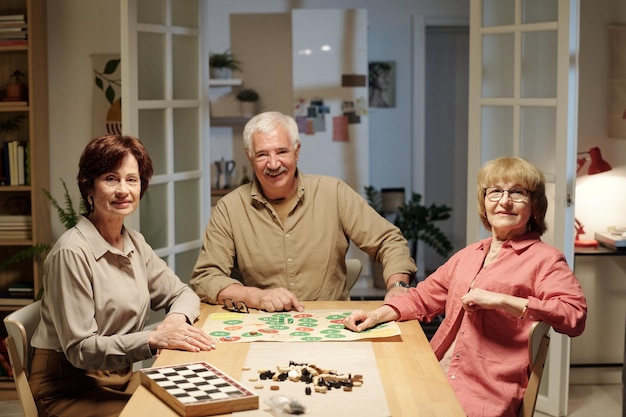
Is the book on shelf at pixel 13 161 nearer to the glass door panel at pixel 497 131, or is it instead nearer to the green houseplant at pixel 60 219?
the green houseplant at pixel 60 219

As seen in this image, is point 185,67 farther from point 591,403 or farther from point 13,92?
point 591,403

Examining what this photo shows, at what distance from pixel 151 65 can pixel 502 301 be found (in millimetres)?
2393

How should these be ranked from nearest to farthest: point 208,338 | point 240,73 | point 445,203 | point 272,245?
1. point 208,338
2. point 272,245
3. point 240,73
4. point 445,203

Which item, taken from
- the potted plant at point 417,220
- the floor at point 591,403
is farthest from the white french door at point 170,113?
the potted plant at point 417,220

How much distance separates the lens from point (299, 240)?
341cm

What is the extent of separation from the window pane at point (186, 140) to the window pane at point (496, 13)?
1.56 meters

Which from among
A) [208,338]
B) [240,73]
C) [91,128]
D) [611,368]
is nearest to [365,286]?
[240,73]

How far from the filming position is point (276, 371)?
2307 millimetres

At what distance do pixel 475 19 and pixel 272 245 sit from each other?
5.73 feet

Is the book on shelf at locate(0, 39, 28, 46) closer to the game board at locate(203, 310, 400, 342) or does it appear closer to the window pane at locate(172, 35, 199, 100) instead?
the window pane at locate(172, 35, 199, 100)

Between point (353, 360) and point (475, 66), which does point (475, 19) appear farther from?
point (353, 360)

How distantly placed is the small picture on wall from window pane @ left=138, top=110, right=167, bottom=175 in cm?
342

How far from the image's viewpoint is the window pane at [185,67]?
4.50 m

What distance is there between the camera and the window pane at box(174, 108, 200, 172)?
4527 millimetres
